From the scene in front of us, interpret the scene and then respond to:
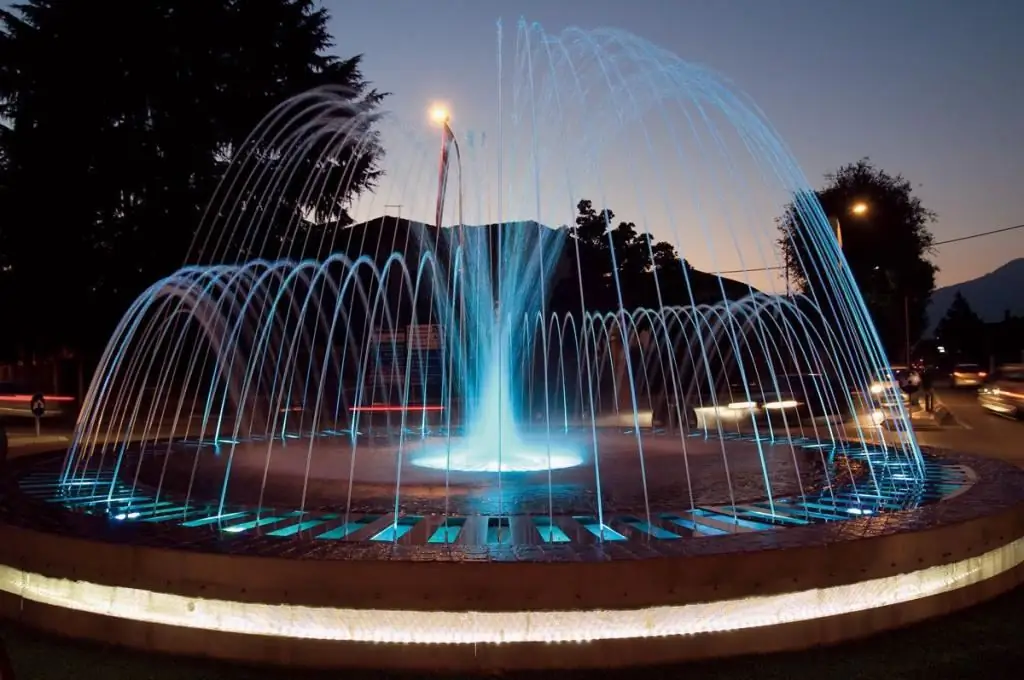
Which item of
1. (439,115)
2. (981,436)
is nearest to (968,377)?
(981,436)

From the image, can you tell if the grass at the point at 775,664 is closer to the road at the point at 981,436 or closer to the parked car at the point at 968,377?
the road at the point at 981,436

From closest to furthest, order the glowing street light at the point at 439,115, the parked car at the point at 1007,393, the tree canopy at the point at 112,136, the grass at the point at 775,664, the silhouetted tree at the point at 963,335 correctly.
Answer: the grass at the point at 775,664 → the glowing street light at the point at 439,115 → the tree canopy at the point at 112,136 → the parked car at the point at 1007,393 → the silhouetted tree at the point at 963,335

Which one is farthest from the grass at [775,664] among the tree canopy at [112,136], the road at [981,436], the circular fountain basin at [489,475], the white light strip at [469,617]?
the tree canopy at [112,136]

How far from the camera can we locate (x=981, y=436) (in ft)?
75.9

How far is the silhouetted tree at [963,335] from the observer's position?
377 ft

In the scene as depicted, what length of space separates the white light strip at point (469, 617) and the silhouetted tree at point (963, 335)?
119159 millimetres

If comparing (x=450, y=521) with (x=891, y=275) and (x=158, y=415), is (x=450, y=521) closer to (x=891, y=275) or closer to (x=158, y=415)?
(x=158, y=415)

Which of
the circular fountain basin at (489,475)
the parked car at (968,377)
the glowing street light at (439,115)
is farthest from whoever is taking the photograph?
the parked car at (968,377)

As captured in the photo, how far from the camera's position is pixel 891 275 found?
193 ft

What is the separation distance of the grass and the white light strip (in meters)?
0.22

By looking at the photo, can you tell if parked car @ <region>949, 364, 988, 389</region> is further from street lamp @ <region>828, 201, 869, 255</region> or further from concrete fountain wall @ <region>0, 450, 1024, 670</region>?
concrete fountain wall @ <region>0, 450, 1024, 670</region>

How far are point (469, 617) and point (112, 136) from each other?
27370 millimetres

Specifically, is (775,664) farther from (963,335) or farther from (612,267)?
(963,335)

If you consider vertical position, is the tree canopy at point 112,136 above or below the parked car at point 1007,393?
above
